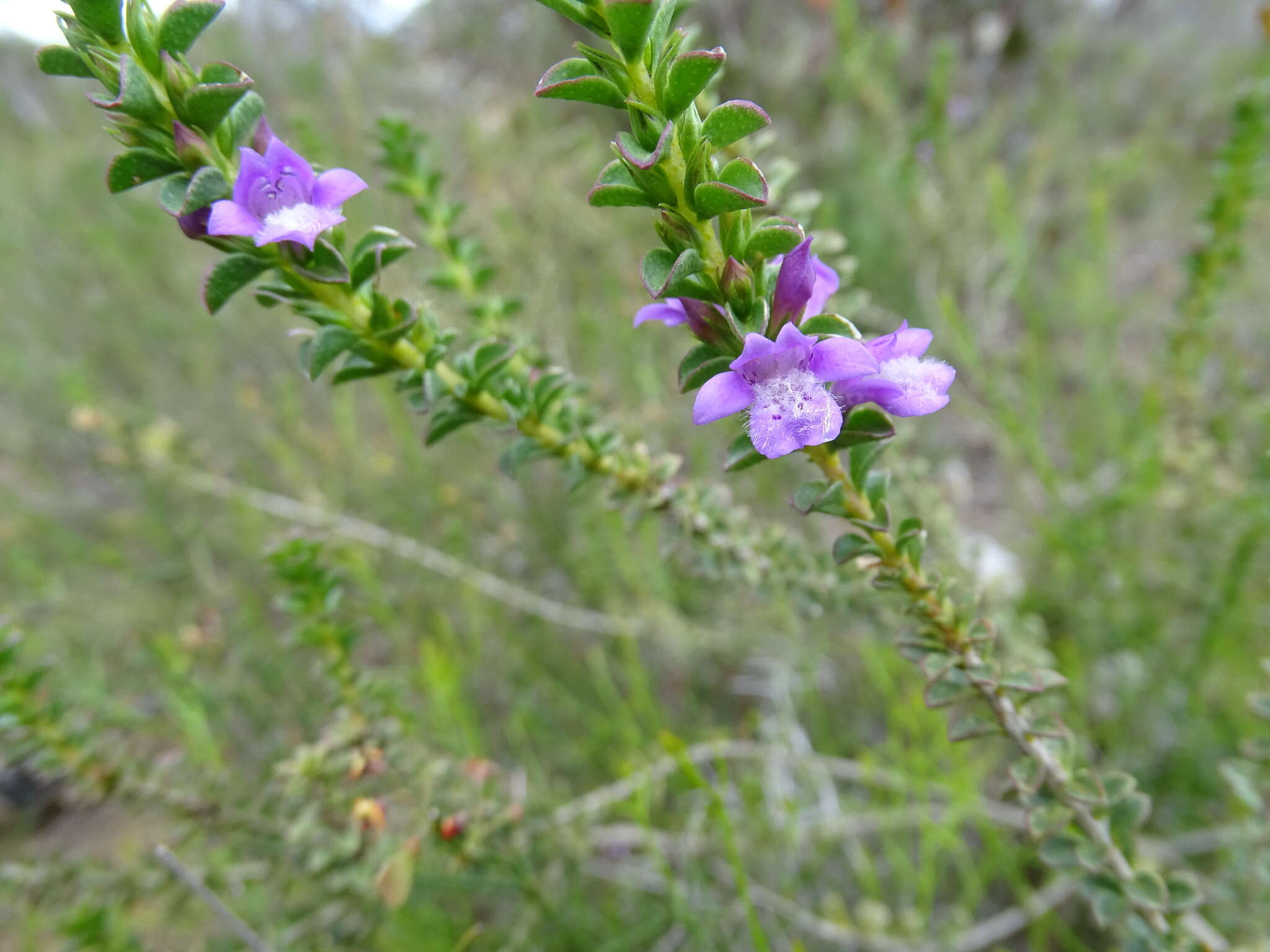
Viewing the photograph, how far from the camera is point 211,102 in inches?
27.9

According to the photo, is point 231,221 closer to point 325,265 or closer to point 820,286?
point 325,265

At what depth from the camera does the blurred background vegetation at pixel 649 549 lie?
1618 millimetres

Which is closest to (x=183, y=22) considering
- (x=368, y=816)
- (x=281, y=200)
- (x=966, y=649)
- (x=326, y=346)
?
(x=281, y=200)

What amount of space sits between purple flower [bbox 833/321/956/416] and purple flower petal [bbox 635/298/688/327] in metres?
0.17

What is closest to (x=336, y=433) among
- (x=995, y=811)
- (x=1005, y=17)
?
(x=995, y=811)

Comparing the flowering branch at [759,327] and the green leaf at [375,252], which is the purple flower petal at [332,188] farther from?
the flowering branch at [759,327]

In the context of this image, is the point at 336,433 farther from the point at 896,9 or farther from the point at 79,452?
the point at 896,9

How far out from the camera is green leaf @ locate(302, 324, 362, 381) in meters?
0.81

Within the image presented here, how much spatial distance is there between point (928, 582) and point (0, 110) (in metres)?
9.46

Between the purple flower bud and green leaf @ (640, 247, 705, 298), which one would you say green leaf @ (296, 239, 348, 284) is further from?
green leaf @ (640, 247, 705, 298)

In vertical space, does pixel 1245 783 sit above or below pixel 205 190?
below

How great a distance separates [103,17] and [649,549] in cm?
192

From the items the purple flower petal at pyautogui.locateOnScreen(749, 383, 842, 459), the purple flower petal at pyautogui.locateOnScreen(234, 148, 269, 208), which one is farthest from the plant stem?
the purple flower petal at pyautogui.locateOnScreen(234, 148, 269, 208)

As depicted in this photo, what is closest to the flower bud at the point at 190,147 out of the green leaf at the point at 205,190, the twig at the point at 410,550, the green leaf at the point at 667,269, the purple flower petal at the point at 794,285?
the green leaf at the point at 205,190
